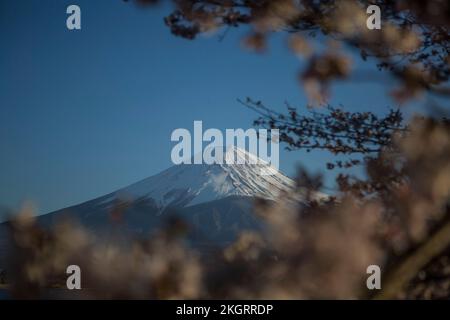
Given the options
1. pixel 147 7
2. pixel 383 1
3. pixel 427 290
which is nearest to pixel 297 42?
pixel 147 7

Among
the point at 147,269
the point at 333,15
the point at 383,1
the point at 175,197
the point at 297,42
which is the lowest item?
the point at 147,269

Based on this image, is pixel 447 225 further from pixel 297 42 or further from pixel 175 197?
pixel 175 197

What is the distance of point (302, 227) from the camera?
66cm

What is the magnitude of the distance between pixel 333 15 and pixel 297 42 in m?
0.16

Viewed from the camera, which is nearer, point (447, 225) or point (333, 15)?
point (447, 225)

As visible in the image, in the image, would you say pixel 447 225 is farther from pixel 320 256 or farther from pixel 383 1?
pixel 383 1

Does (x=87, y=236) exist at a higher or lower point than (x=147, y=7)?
lower

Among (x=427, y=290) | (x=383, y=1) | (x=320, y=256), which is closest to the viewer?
(x=320, y=256)
